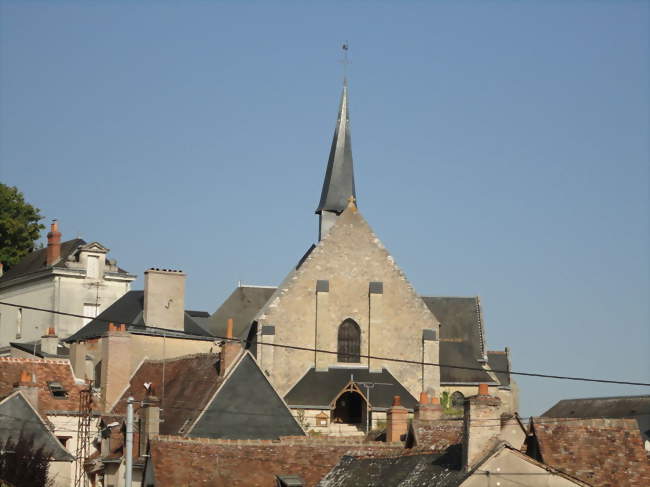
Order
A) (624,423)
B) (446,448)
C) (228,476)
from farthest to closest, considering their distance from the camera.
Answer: (228,476)
(624,423)
(446,448)

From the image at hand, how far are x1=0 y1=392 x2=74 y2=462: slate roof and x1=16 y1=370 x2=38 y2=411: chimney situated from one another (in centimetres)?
44

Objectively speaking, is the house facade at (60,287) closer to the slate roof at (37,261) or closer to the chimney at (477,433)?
the slate roof at (37,261)

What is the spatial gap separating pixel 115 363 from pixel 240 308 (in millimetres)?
18173

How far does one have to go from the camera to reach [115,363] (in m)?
42.9

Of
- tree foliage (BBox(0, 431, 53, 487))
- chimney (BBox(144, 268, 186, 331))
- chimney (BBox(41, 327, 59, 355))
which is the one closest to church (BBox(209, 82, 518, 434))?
chimney (BBox(144, 268, 186, 331))

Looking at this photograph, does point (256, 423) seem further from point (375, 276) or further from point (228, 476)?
point (375, 276)

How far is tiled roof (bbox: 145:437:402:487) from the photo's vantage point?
109 feet

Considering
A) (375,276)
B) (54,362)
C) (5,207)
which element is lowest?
(54,362)

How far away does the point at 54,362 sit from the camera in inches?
1613

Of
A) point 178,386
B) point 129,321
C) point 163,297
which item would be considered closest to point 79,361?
point 129,321

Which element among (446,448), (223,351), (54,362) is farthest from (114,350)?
(446,448)

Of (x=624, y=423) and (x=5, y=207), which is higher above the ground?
(x=5, y=207)

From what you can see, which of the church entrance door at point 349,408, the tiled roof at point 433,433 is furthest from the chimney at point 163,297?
the tiled roof at point 433,433

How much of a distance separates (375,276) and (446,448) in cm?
2334
